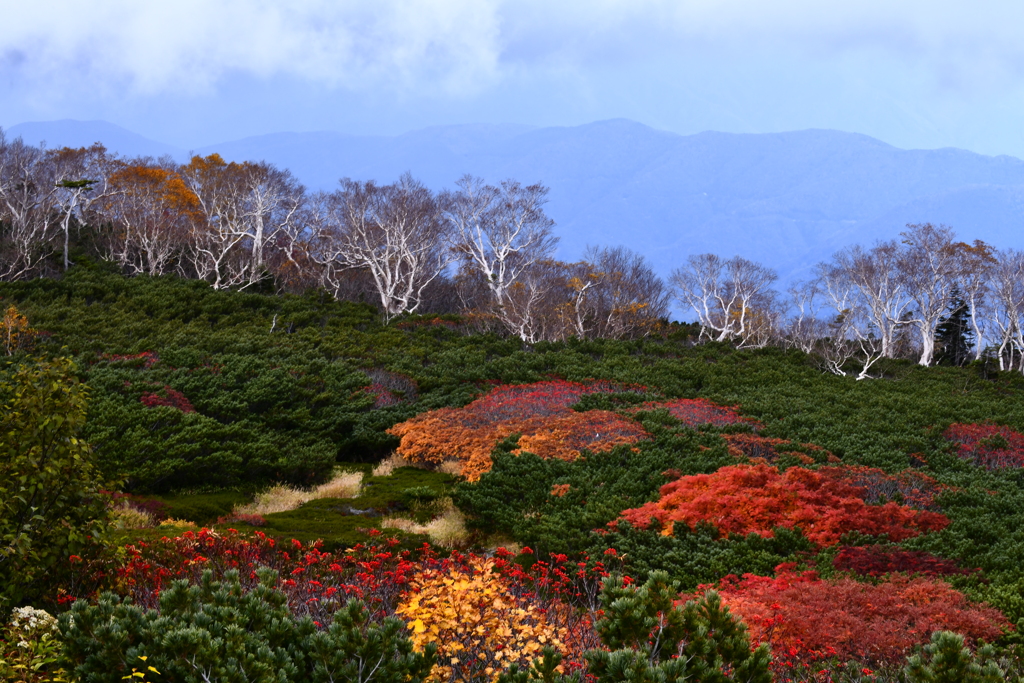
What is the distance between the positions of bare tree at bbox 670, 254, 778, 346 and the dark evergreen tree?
1023cm

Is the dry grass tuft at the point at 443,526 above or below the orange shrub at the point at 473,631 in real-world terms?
below

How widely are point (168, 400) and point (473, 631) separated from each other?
12.5 metres

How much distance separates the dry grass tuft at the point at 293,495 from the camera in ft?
39.9

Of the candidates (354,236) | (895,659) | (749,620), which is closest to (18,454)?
(749,620)

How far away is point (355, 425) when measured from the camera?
56.0 feet

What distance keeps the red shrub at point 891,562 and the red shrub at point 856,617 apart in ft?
1.14

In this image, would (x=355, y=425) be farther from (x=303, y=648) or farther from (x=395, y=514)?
(x=303, y=648)

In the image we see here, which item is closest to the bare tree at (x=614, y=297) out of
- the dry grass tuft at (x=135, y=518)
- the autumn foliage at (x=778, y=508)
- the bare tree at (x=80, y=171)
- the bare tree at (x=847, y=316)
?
the bare tree at (x=847, y=316)

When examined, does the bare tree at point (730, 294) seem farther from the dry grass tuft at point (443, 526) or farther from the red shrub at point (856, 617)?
the red shrub at point (856, 617)

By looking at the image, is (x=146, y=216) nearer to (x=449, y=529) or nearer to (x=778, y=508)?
(x=449, y=529)

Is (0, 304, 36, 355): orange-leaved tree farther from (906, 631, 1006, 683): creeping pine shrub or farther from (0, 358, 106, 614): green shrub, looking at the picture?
(906, 631, 1006, 683): creeping pine shrub

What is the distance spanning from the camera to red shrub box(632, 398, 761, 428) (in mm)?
16000

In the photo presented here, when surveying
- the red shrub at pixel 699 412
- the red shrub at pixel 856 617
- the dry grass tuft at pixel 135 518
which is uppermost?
the red shrub at pixel 699 412

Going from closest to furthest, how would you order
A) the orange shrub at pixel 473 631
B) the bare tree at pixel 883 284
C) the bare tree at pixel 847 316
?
the orange shrub at pixel 473 631
the bare tree at pixel 883 284
the bare tree at pixel 847 316
